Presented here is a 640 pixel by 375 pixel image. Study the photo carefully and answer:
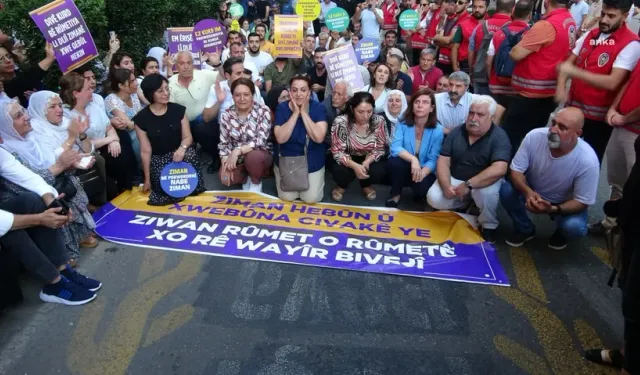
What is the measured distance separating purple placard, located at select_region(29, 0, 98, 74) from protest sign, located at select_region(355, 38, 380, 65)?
366 cm

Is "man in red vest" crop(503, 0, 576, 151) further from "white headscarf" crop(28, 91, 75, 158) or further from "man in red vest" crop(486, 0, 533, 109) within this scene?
"white headscarf" crop(28, 91, 75, 158)

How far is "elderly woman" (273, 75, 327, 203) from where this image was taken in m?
4.67

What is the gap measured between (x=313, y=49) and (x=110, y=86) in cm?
344

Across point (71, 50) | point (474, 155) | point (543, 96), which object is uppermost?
point (71, 50)

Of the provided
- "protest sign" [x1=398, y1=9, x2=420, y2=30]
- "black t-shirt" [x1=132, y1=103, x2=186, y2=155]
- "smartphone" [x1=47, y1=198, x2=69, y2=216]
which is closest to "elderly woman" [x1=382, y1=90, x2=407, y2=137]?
"black t-shirt" [x1=132, y1=103, x2=186, y2=155]

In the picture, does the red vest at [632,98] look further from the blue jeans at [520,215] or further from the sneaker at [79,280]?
the sneaker at [79,280]

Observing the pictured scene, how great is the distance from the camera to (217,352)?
2861 mm

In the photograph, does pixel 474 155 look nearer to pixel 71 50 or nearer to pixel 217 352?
pixel 217 352

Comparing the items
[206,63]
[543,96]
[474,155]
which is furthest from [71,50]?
[543,96]

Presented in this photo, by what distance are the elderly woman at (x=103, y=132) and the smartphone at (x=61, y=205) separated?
40.7 inches

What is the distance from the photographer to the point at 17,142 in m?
3.55

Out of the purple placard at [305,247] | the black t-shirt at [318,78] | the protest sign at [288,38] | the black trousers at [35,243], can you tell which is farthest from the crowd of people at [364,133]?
the black t-shirt at [318,78]

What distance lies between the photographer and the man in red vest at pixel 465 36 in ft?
21.3

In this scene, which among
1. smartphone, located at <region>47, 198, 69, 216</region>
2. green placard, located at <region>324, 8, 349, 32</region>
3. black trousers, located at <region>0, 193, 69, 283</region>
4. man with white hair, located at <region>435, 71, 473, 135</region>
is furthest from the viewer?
green placard, located at <region>324, 8, 349, 32</region>
